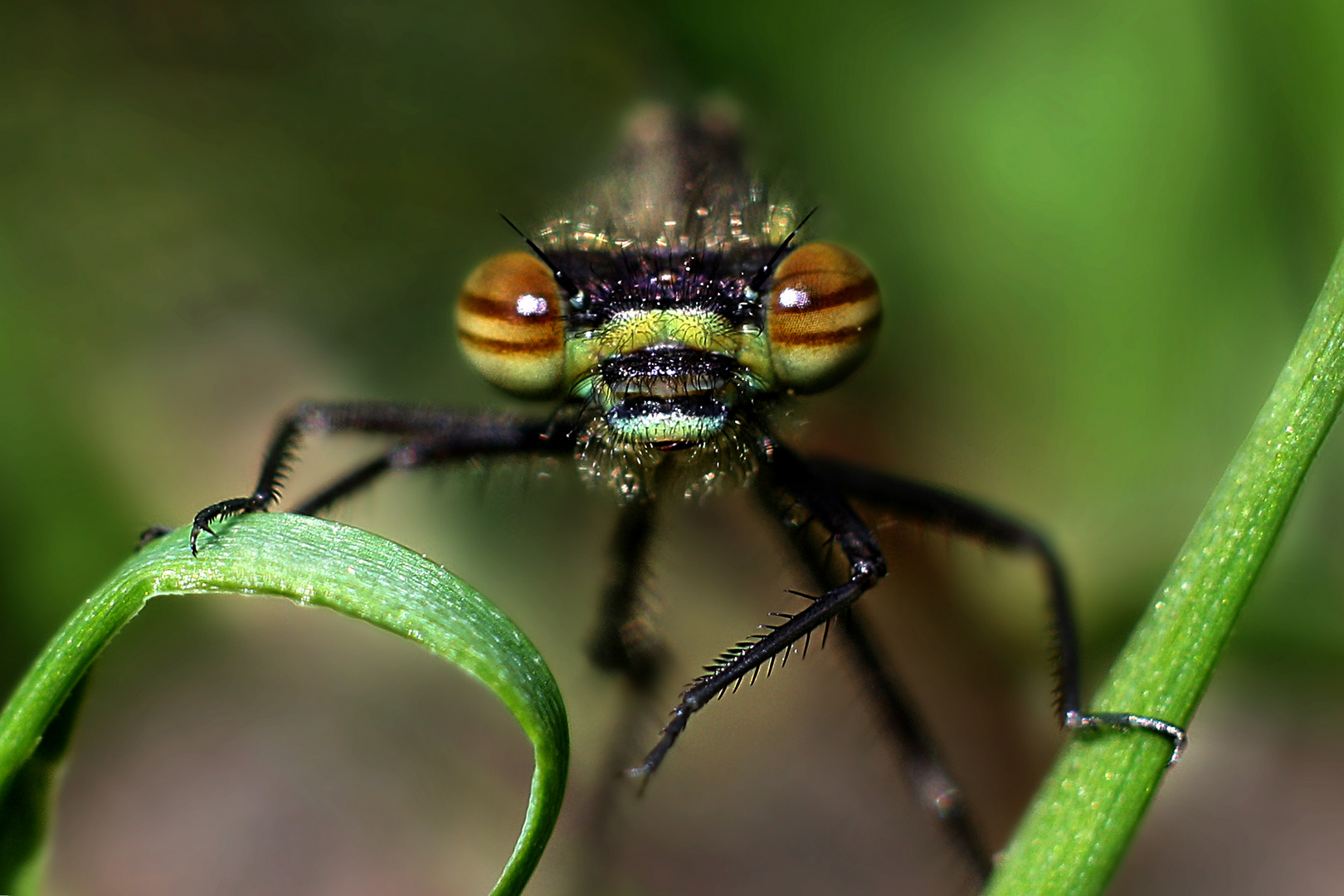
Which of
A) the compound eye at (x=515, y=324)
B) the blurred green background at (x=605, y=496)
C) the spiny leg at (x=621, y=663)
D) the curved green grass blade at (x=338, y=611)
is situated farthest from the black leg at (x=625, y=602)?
the curved green grass blade at (x=338, y=611)

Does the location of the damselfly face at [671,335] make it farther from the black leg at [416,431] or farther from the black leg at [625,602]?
the black leg at [625,602]

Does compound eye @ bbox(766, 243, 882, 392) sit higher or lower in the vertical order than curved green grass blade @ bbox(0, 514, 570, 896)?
higher

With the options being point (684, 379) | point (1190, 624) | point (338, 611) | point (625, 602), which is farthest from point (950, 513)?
point (338, 611)

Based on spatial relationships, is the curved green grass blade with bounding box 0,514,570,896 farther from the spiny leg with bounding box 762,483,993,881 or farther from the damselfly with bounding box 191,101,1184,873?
the spiny leg with bounding box 762,483,993,881

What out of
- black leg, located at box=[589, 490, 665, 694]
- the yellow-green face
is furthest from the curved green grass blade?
black leg, located at box=[589, 490, 665, 694]

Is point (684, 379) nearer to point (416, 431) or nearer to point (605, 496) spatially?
point (416, 431)

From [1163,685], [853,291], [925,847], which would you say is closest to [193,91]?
[853,291]
